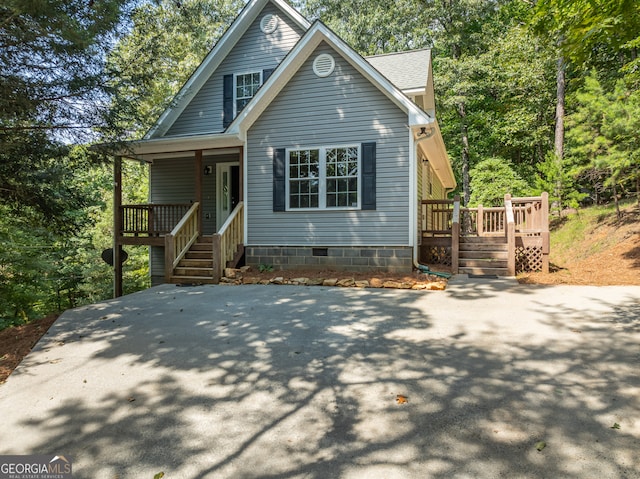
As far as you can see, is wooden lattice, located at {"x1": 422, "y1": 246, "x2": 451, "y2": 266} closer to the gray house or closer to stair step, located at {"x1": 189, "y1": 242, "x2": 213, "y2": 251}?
the gray house

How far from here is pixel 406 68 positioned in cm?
1169

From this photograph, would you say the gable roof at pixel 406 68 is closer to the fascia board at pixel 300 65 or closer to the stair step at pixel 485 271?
the fascia board at pixel 300 65

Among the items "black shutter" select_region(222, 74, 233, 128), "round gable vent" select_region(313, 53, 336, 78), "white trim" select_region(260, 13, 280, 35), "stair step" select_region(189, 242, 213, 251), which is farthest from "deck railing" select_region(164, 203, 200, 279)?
"white trim" select_region(260, 13, 280, 35)

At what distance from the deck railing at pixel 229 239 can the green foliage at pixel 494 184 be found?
1152 cm

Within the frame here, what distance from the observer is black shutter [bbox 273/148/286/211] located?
970 cm

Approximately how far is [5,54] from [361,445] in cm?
716

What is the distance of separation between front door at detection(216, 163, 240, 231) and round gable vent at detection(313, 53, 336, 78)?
12.9 ft

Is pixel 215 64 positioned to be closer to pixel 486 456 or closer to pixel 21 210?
pixel 21 210

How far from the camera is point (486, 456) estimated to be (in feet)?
7.68

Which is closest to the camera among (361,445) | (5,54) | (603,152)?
(361,445)

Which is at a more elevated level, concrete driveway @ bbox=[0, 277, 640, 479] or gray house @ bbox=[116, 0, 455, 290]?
gray house @ bbox=[116, 0, 455, 290]

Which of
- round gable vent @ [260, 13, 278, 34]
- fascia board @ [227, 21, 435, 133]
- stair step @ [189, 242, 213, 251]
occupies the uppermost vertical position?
round gable vent @ [260, 13, 278, 34]

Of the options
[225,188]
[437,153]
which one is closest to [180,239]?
[225,188]

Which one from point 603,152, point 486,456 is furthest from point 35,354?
point 603,152
